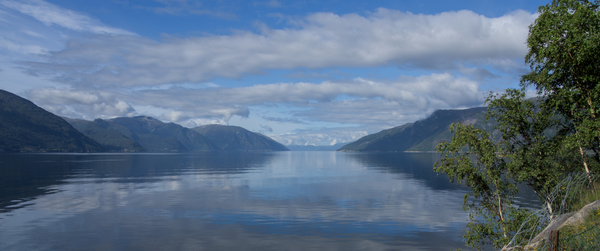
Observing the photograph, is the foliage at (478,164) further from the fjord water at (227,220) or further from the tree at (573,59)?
the fjord water at (227,220)

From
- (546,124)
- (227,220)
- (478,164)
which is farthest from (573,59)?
(227,220)

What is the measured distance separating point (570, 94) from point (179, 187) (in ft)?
247

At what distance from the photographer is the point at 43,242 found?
33875 mm

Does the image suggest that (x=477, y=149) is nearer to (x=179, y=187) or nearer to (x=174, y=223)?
(x=174, y=223)

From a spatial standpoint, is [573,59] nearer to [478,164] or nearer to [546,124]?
[546,124]

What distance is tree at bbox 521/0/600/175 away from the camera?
21.3 metres

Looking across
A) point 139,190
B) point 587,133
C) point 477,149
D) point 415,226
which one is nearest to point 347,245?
point 415,226

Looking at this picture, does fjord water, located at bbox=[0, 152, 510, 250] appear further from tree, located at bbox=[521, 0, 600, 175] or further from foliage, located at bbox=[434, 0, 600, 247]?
tree, located at bbox=[521, 0, 600, 175]

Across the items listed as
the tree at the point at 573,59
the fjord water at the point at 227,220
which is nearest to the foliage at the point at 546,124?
the tree at the point at 573,59

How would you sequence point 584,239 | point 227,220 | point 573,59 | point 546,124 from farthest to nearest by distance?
point 227,220
point 546,124
point 573,59
point 584,239

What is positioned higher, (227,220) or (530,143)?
(530,143)

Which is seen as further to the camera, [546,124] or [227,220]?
[227,220]

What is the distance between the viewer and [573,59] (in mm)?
22016

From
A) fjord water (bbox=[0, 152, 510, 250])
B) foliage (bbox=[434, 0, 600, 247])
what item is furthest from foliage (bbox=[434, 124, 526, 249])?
fjord water (bbox=[0, 152, 510, 250])
